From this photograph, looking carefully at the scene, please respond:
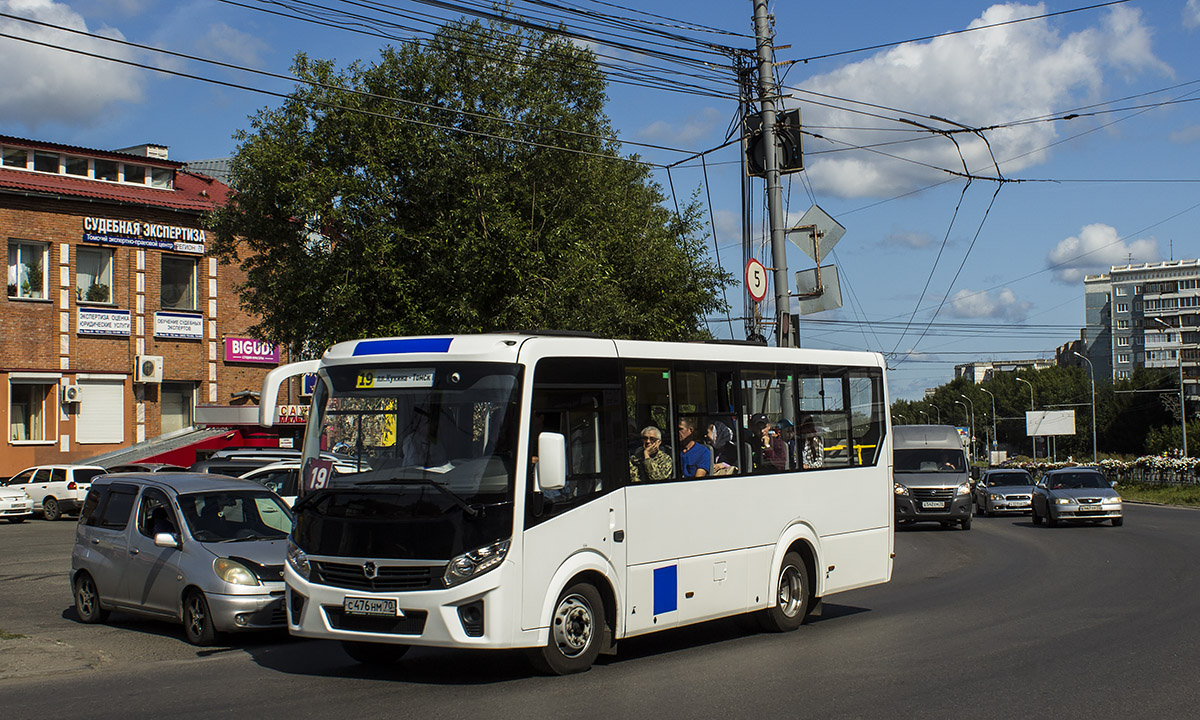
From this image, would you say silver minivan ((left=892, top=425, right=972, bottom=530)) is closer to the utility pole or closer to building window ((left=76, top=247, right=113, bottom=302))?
the utility pole

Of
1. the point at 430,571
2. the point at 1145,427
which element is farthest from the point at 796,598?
the point at 1145,427

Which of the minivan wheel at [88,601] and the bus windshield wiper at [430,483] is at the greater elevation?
the bus windshield wiper at [430,483]

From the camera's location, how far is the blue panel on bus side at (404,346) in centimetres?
924

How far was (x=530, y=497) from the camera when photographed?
884cm

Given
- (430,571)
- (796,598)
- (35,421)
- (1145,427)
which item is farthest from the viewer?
(1145,427)

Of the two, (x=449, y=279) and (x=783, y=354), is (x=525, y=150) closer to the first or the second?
(x=449, y=279)

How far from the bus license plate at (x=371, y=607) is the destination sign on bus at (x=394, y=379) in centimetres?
162

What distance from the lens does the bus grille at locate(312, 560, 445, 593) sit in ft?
28.1

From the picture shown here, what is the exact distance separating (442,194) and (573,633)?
14.2 meters

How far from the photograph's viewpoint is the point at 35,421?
3938 centimetres

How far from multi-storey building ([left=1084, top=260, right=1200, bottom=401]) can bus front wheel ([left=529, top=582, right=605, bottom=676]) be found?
6023 inches

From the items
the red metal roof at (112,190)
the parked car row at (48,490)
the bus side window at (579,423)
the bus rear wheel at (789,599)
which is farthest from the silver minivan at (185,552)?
the red metal roof at (112,190)

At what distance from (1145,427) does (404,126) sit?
Result: 362 ft

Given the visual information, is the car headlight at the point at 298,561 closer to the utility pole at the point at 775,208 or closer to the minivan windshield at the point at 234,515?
the minivan windshield at the point at 234,515
